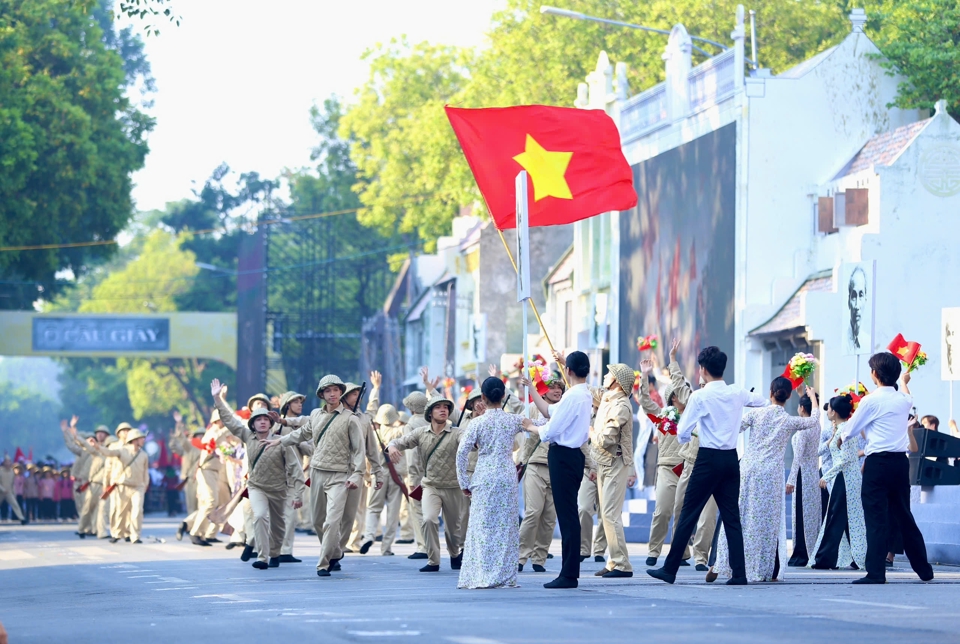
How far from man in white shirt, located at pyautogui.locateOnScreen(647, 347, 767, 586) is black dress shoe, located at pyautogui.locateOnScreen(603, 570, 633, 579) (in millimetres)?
1435

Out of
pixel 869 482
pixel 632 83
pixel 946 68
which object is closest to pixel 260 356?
pixel 632 83

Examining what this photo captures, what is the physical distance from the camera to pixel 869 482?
1478 centimetres

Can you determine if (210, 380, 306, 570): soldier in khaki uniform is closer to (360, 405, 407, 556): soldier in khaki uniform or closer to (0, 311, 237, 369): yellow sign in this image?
(360, 405, 407, 556): soldier in khaki uniform

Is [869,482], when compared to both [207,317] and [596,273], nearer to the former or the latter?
[596,273]

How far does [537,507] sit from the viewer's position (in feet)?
57.9

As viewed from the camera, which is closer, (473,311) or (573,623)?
(573,623)

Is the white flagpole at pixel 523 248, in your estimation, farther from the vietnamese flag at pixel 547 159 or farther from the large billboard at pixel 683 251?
the large billboard at pixel 683 251

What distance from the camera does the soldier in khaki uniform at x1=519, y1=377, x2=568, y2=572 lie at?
17.6m

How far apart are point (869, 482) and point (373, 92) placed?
47505 millimetres

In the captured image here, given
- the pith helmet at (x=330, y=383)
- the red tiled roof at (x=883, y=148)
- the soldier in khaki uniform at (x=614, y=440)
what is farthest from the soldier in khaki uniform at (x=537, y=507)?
the red tiled roof at (x=883, y=148)

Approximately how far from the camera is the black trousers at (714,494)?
14367 millimetres

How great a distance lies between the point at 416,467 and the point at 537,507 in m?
4.30

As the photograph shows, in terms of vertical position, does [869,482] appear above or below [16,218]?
below

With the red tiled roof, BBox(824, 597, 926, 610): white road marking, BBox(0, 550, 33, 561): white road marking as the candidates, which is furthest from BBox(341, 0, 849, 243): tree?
BBox(824, 597, 926, 610): white road marking
